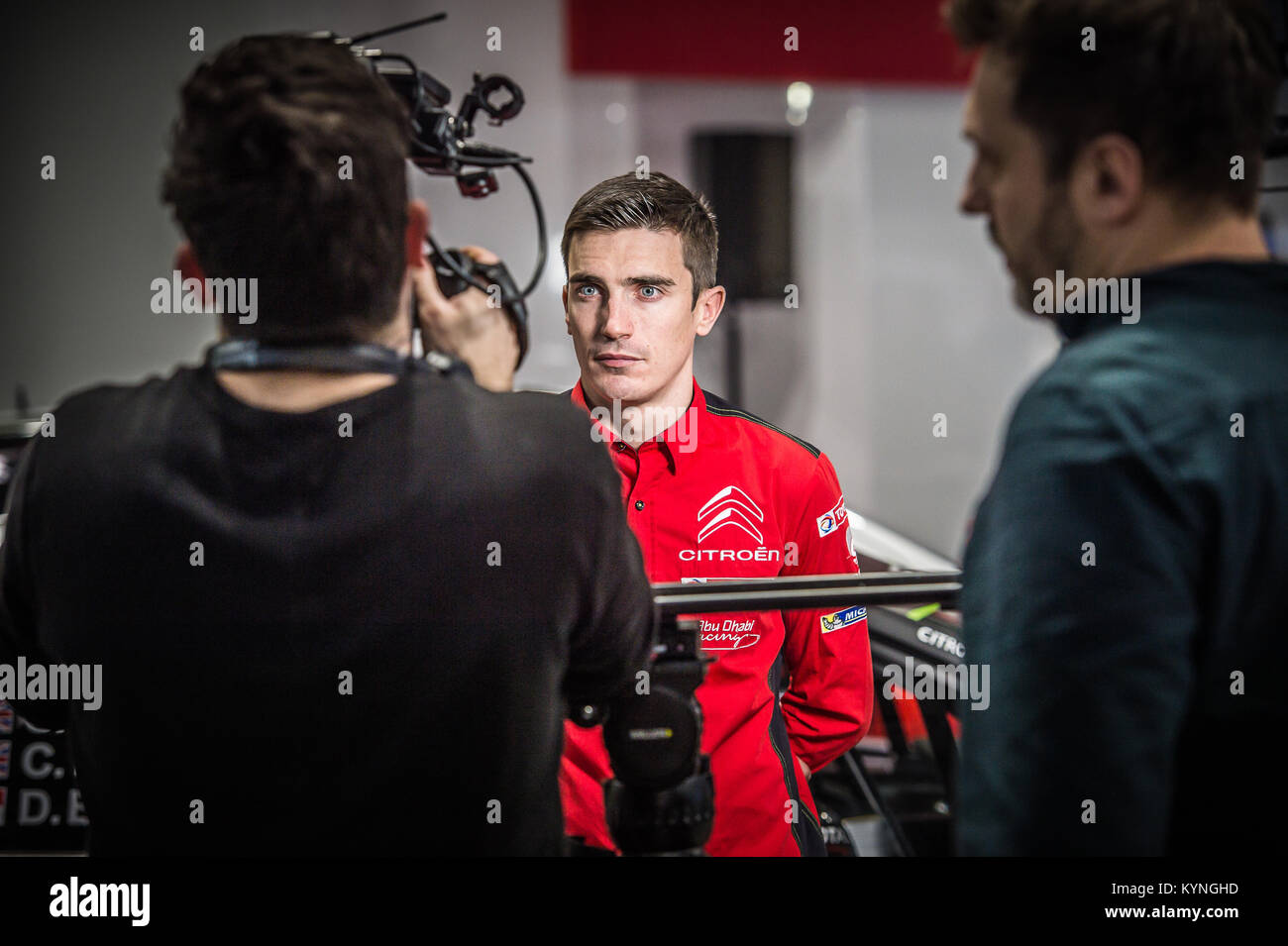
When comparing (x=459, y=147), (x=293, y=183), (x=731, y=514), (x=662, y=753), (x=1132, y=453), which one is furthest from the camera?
(x=731, y=514)

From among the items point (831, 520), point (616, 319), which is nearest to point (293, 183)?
point (616, 319)

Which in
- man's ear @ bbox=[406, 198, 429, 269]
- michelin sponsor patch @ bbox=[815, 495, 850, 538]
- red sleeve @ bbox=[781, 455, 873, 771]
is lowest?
red sleeve @ bbox=[781, 455, 873, 771]

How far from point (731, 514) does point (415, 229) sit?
0.68 meters

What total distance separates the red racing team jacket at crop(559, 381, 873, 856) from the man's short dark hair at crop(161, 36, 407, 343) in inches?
20.5

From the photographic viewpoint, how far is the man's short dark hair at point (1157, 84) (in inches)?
28.6

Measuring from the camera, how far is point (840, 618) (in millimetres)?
1453

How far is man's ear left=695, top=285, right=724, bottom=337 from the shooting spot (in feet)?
4.71

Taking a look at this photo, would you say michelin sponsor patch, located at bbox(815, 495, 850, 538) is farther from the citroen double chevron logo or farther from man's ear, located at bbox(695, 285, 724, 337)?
man's ear, located at bbox(695, 285, 724, 337)

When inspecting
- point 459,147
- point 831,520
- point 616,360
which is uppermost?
point 459,147

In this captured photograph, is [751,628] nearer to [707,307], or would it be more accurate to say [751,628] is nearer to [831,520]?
[831,520]

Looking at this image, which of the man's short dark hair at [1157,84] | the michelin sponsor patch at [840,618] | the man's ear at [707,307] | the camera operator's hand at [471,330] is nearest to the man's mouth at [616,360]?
the man's ear at [707,307]

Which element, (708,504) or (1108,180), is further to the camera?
(708,504)

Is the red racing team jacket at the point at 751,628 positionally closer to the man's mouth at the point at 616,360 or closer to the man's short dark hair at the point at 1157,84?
the man's mouth at the point at 616,360

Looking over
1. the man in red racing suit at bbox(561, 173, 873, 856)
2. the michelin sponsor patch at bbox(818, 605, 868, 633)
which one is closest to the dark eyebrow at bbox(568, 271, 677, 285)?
the man in red racing suit at bbox(561, 173, 873, 856)
